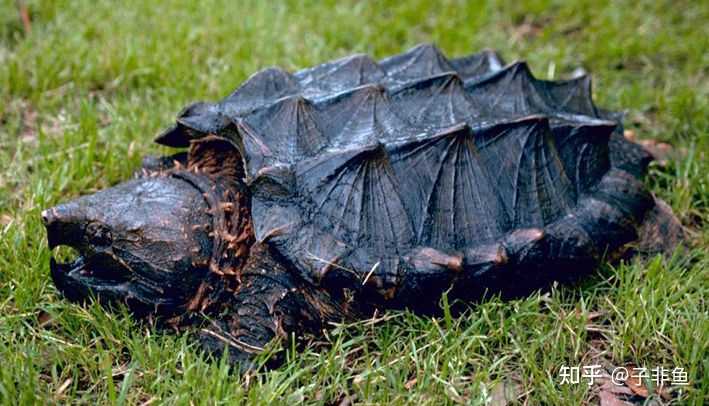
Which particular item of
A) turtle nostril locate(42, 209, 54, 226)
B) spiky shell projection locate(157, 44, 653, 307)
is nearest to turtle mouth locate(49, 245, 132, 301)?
turtle nostril locate(42, 209, 54, 226)

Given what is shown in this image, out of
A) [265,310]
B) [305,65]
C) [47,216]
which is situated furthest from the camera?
[305,65]

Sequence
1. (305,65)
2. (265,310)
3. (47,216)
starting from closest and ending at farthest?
(47,216)
(265,310)
(305,65)

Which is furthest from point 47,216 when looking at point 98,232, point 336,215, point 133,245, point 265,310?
point 336,215

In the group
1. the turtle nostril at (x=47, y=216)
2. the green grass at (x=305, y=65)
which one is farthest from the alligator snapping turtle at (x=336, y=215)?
the green grass at (x=305, y=65)

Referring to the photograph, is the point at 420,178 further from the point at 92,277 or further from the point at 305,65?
the point at 305,65

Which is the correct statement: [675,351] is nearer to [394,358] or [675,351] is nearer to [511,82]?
[394,358]

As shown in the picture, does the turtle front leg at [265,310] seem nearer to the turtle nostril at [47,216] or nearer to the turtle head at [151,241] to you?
the turtle head at [151,241]

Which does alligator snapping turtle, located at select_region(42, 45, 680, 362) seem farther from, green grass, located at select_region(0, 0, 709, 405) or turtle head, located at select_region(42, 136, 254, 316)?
green grass, located at select_region(0, 0, 709, 405)

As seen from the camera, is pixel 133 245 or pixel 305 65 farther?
pixel 305 65
